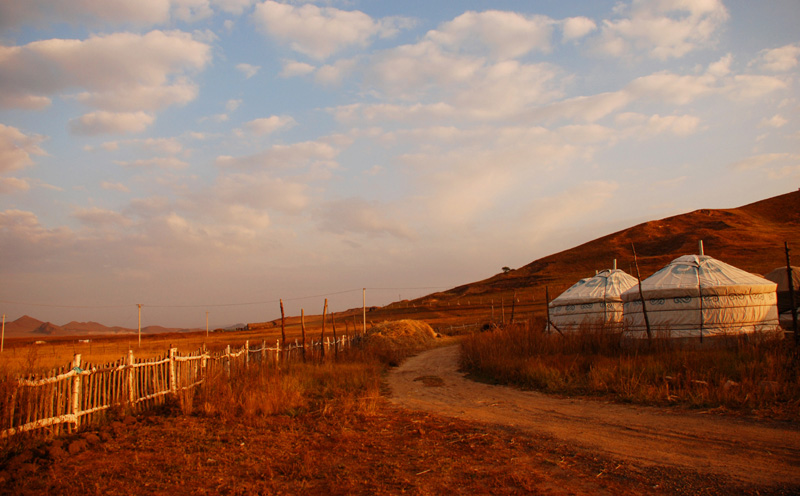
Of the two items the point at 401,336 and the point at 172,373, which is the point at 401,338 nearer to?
the point at 401,336

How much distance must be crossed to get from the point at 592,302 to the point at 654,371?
9726mm

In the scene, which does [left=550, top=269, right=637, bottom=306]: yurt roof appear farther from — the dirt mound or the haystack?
the haystack

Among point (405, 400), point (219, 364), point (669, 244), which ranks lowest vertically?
point (405, 400)

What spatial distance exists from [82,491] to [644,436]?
656cm

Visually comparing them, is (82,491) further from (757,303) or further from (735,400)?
(757,303)

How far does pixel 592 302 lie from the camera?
19688 millimetres

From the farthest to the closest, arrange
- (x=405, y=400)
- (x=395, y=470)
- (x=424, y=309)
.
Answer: (x=424, y=309) < (x=405, y=400) < (x=395, y=470)

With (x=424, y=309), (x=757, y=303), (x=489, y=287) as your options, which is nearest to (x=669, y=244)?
(x=489, y=287)

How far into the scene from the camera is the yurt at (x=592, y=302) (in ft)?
63.5

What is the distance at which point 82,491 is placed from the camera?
4.66 metres

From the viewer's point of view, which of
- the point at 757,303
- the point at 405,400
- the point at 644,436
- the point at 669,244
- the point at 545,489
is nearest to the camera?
the point at 545,489

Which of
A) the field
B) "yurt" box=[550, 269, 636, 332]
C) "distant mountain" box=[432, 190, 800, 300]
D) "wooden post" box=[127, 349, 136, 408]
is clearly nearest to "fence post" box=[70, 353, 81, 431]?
the field

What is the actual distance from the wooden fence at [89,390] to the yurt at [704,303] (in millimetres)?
12532

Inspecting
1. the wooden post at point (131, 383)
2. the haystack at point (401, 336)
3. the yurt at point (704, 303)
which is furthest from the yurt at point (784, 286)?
the wooden post at point (131, 383)
